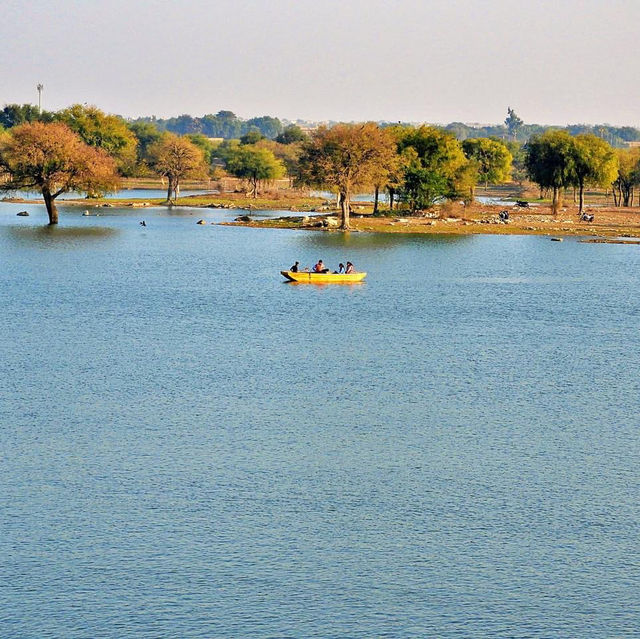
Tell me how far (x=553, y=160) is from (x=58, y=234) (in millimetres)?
67200

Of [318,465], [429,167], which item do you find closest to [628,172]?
[429,167]

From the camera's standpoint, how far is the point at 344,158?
126 m

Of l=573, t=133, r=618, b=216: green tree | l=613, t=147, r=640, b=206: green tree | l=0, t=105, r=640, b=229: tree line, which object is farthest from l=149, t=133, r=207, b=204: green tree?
l=613, t=147, r=640, b=206: green tree

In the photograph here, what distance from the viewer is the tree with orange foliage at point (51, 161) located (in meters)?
130

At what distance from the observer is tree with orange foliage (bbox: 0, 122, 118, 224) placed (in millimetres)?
130500

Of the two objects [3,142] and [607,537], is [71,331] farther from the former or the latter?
[3,142]

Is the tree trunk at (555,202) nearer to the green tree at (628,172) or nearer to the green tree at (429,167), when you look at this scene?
the green tree at (429,167)

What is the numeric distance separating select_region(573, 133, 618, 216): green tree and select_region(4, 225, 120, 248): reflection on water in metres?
62.4

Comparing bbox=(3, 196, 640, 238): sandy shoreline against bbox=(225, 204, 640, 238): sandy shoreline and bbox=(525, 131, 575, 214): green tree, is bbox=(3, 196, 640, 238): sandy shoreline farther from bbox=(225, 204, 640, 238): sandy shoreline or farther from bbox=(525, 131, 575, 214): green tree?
Result: bbox=(525, 131, 575, 214): green tree

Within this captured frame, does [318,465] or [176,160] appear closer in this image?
[318,465]

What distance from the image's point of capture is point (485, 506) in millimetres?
37750

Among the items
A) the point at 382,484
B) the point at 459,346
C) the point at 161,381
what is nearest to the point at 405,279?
the point at 459,346

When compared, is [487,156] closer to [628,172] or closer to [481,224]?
[628,172]

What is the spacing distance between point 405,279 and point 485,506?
55982mm
